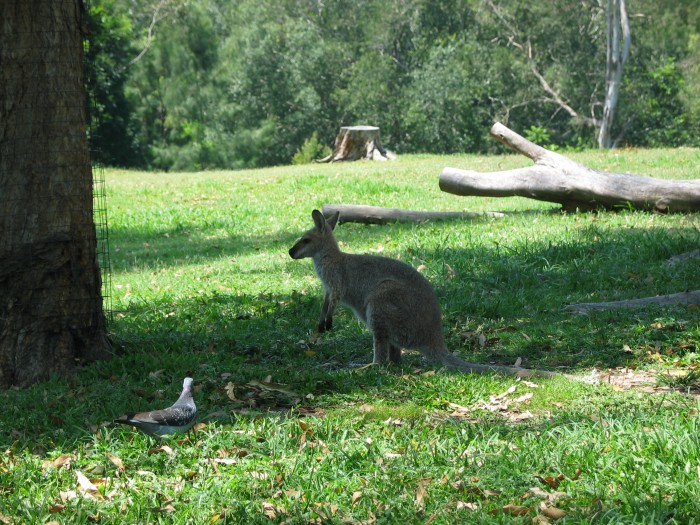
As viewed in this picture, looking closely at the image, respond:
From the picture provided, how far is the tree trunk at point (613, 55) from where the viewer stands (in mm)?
39281

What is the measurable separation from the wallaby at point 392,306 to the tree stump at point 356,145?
2239 cm

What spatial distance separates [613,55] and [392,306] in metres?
36.6

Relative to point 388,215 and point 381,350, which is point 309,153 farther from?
point 381,350

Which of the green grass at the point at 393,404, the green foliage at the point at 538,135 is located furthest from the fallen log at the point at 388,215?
the green foliage at the point at 538,135

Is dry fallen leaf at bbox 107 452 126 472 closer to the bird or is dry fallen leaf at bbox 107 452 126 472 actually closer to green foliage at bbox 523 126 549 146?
the bird

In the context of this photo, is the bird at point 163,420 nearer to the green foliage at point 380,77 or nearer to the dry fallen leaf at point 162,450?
the dry fallen leaf at point 162,450

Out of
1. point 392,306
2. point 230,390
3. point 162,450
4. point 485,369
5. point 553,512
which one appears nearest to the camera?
point 553,512

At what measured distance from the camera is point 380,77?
51.8 metres

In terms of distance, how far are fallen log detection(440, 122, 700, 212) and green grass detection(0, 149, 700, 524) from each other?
0.39m

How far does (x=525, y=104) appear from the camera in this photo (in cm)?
4716

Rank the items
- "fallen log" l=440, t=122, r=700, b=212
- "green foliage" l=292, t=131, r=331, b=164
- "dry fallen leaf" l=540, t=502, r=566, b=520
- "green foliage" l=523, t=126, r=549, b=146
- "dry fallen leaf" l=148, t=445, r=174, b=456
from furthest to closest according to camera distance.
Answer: "green foliage" l=292, t=131, r=331, b=164 → "green foliage" l=523, t=126, r=549, b=146 → "fallen log" l=440, t=122, r=700, b=212 → "dry fallen leaf" l=148, t=445, r=174, b=456 → "dry fallen leaf" l=540, t=502, r=566, b=520

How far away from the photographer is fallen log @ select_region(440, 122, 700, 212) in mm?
12898

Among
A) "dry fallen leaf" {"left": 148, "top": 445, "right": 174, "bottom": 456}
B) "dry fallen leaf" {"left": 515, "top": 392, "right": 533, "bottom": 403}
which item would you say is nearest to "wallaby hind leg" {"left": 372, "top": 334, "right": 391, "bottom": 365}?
"dry fallen leaf" {"left": 515, "top": 392, "right": 533, "bottom": 403}

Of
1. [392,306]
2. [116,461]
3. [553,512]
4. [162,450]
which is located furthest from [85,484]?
[392,306]
